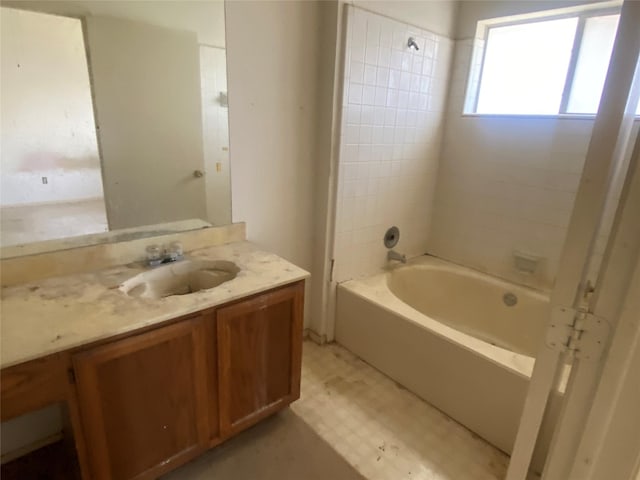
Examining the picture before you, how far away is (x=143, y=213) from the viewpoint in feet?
5.23

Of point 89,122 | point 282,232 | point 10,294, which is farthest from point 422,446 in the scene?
point 89,122

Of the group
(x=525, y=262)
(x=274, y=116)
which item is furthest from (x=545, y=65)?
(x=274, y=116)

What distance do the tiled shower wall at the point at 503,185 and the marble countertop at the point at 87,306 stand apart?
4.83ft

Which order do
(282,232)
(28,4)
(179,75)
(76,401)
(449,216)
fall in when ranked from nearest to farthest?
(76,401)
(28,4)
(179,75)
(282,232)
(449,216)

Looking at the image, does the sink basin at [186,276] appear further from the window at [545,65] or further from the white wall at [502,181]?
the window at [545,65]

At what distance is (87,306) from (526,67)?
99.3 inches

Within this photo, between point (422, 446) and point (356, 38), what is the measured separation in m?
1.95

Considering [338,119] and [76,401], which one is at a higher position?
[338,119]

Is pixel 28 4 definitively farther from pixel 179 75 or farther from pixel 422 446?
pixel 422 446

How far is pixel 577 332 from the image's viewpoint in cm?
77

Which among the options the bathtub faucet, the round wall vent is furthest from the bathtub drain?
the round wall vent

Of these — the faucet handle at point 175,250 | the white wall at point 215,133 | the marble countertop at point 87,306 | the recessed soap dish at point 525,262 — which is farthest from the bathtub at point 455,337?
the faucet handle at point 175,250

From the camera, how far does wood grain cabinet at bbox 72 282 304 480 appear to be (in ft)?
3.65

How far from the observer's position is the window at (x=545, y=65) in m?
1.92
